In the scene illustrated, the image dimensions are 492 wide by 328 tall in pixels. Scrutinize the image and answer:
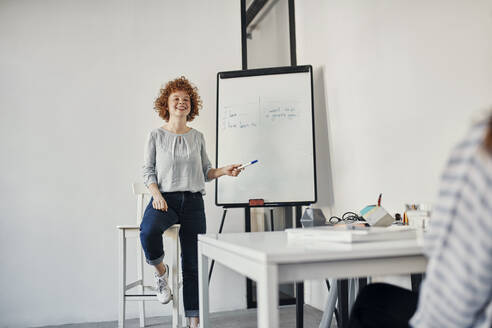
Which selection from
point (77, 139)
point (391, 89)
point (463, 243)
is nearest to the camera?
point (463, 243)

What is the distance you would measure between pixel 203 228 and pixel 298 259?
2.05m

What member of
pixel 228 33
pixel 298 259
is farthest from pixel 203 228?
pixel 298 259

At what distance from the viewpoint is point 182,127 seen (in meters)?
3.05

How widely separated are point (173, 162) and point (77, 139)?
0.97 meters

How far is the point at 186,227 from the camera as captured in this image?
291 centimetres

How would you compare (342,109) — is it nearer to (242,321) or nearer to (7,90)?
(242,321)

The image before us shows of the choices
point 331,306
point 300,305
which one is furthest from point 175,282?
point 331,306

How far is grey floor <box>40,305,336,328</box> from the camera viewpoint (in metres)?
3.09

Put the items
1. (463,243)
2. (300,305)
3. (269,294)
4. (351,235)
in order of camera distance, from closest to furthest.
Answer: (463,243), (269,294), (351,235), (300,305)

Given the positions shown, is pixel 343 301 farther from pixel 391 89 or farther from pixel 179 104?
pixel 179 104

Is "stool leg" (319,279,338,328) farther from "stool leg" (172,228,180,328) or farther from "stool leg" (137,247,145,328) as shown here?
"stool leg" (137,247,145,328)

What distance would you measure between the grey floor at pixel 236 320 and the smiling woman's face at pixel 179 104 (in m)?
1.45

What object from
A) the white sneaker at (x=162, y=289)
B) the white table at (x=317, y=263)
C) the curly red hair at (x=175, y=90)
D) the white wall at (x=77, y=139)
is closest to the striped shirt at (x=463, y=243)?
the white table at (x=317, y=263)

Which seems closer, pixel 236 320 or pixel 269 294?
pixel 269 294
